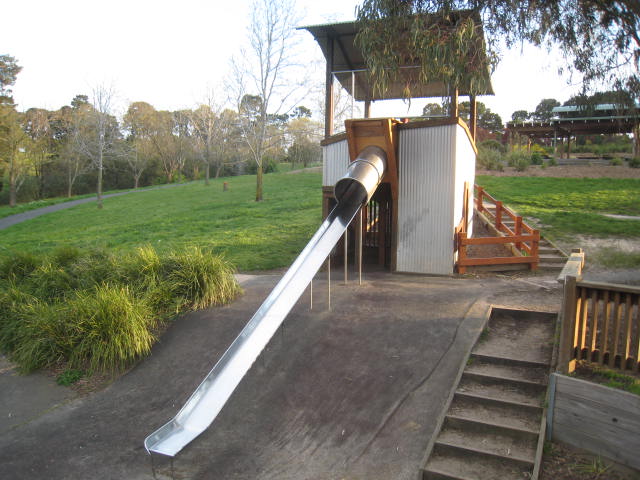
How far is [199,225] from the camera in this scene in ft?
65.5

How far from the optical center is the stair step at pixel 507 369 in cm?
611

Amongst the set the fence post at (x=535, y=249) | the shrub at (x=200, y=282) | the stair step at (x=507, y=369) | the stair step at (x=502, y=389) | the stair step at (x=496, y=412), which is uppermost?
the fence post at (x=535, y=249)

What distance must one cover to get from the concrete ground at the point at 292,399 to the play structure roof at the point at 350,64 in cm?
534

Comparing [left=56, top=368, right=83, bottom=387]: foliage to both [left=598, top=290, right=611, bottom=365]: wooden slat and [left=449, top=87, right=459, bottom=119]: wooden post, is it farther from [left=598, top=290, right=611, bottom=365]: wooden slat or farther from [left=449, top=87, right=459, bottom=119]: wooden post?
[left=449, top=87, right=459, bottom=119]: wooden post

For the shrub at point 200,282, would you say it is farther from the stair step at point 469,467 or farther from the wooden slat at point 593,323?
the wooden slat at point 593,323

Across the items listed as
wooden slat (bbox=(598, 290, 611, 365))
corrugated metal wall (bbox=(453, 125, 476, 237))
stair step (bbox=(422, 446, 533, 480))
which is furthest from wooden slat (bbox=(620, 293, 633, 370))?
corrugated metal wall (bbox=(453, 125, 476, 237))

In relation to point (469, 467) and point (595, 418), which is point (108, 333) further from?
point (595, 418)

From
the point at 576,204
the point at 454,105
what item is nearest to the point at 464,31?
the point at 454,105

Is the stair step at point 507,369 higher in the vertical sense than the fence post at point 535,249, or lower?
lower

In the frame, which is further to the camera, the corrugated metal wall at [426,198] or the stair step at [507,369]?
the corrugated metal wall at [426,198]

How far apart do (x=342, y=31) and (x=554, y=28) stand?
466 cm

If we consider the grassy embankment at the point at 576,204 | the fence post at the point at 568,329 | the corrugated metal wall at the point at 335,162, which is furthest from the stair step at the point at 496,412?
the grassy embankment at the point at 576,204

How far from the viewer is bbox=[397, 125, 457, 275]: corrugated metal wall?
10.8 metres

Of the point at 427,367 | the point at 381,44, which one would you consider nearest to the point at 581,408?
the point at 427,367
